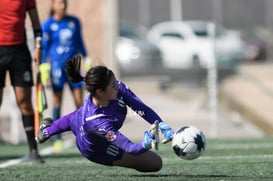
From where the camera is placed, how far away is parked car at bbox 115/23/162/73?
2700 cm

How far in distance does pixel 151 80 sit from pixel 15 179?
19126 mm

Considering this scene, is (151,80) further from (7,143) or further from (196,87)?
(7,143)

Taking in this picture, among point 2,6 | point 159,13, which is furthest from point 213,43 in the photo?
point 159,13

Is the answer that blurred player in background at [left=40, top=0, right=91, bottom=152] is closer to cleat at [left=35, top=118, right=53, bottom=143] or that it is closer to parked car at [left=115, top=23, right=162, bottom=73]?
cleat at [left=35, top=118, right=53, bottom=143]

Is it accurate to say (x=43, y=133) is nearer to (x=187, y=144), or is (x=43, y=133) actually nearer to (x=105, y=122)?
(x=105, y=122)

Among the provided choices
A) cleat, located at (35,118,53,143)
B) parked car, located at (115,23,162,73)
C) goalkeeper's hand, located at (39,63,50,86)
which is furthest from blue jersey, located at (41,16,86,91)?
parked car, located at (115,23,162,73)

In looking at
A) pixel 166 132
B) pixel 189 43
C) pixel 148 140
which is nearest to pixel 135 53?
pixel 189 43

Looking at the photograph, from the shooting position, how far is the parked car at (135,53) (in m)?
27.0

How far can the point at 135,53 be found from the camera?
101 ft

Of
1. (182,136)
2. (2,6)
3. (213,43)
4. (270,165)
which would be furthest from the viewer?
(213,43)

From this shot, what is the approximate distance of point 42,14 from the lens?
23312 mm

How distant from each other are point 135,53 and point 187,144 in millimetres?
23672

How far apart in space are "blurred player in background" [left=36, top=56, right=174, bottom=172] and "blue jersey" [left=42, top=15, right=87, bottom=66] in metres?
4.80

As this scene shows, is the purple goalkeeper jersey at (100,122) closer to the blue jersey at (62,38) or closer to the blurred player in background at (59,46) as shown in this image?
the blurred player in background at (59,46)
